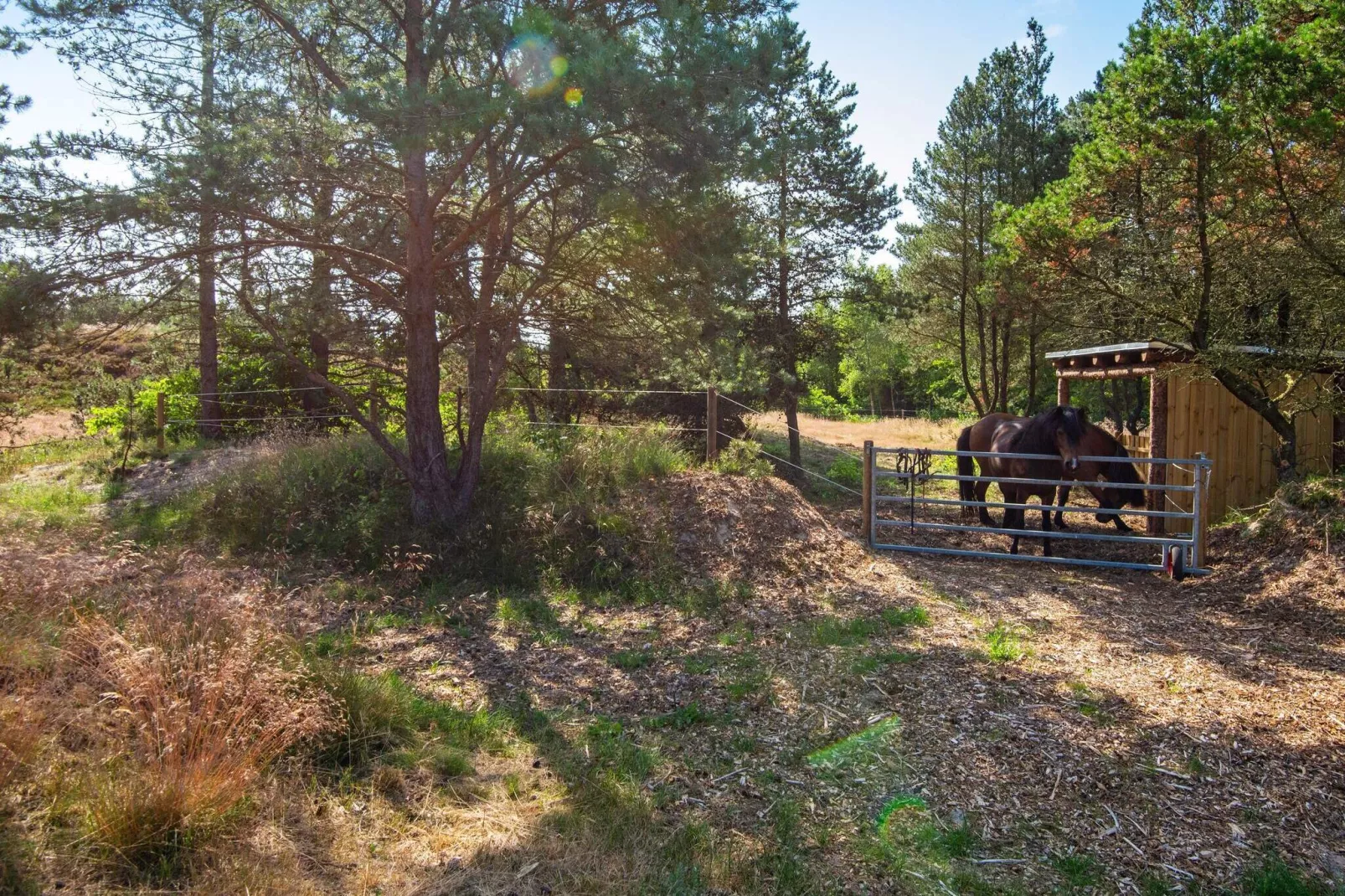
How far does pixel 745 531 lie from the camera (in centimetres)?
827

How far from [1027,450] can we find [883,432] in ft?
56.7

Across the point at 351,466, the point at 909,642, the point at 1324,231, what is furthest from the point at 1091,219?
the point at 351,466

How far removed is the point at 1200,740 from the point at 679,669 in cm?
317

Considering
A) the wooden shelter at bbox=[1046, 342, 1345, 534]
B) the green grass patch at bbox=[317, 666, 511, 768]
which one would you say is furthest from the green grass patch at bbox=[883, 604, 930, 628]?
the wooden shelter at bbox=[1046, 342, 1345, 534]

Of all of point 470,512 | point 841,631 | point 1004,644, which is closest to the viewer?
point 1004,644

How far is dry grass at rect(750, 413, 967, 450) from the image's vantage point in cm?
2069

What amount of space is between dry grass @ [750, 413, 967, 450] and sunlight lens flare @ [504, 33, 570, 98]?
1019cm

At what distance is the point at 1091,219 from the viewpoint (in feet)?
30.1

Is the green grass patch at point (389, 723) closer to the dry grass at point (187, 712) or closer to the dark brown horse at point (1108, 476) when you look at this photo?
the dry grass at point (187, 712)

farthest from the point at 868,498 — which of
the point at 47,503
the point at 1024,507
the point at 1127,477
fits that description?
the point at 47,503

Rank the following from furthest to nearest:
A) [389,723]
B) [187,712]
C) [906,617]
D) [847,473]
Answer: [847,473]
[906,617]
[389,723]
[187,712]

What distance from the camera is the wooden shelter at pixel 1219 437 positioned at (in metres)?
9.88

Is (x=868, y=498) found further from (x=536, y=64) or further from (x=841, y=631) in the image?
(x=536, y=64)

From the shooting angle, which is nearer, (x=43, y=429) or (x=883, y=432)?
(x=43, y=429)
